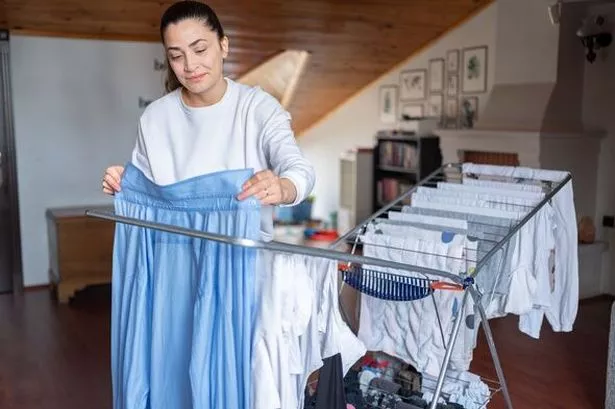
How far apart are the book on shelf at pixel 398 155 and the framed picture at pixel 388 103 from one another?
1.15ft

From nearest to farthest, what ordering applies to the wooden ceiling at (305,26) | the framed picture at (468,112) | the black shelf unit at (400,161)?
1. the wooden ceiling at (305,26)
2. the framed picture at (468,112)
3. the black shelf unit at (400,161)

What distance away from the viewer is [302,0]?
15.9 feet

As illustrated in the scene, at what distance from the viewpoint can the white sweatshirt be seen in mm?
1518

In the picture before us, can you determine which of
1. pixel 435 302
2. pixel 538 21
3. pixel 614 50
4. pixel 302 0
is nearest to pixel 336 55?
pixel 302 0

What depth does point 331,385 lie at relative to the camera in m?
1.93

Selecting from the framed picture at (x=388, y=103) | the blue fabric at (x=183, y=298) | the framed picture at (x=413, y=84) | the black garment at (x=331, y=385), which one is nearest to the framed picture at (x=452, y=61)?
the framed picture at (x=413, y=84)

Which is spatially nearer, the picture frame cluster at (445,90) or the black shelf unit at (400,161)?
the picture frame cluster at (445,90)

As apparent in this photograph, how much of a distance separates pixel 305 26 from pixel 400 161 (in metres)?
1.74

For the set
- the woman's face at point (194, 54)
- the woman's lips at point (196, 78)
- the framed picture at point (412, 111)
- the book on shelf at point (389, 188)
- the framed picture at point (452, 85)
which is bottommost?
the book on shelf at point (389, 188)

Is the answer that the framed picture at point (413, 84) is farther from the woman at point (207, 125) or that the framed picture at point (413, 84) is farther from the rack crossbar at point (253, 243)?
the rack crossbar at point (253, 243)

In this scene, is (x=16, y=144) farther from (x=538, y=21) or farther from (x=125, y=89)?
(x=538, y=21)

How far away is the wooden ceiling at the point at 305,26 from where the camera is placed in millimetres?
4555

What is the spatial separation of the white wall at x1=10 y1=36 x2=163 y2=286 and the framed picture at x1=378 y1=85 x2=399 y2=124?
2539 millimetres

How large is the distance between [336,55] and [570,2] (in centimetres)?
220
